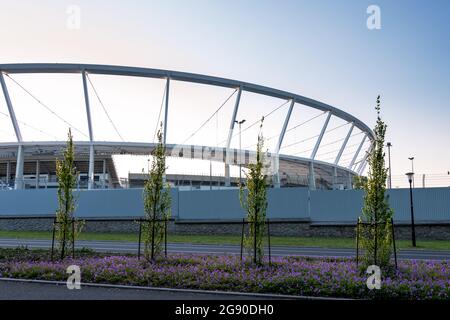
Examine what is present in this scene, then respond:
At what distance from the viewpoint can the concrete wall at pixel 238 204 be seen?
30938 mm

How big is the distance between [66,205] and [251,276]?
7.07m

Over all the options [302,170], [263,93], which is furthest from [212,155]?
[302,170]

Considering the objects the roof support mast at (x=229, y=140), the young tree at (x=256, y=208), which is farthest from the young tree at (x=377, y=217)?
the roof support mast at (x=229, y=140)

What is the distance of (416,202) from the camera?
3105 cm

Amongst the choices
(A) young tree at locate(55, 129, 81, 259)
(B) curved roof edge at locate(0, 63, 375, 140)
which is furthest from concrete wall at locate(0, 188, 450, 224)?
(A) young tree at locate(55, 129, 81, 259)

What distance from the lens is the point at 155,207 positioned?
14156mm

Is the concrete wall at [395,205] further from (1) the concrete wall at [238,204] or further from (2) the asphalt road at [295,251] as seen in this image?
(2) the asphalt road at [295,251]

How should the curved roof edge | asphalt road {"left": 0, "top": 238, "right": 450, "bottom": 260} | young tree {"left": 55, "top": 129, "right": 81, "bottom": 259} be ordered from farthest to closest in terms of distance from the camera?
the curved roof edge, asphalt road {"left": 0, "top": 238, "right": 450, "bottom": 260}, young tree {"left": 55, "top": 129, "right": 81, "bottom": 259}

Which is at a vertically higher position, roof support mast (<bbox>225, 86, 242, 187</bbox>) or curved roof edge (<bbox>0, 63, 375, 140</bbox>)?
curved roof edge (<bbox>0, 63, 375, 140</bbox>)

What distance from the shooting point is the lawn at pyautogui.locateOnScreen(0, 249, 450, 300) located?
9.60m

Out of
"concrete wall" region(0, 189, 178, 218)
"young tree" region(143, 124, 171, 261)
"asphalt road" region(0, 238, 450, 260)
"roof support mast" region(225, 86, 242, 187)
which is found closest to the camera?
"young tree" region(143, 124, 171, 261)

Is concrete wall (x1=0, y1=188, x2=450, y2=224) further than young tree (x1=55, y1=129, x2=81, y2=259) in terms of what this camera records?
Yes

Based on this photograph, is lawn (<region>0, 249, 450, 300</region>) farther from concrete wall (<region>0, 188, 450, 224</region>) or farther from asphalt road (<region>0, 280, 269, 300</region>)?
concrete wall (<region>0, 188, 450, 224</region>)

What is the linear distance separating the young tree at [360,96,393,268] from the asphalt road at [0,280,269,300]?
153 inches
